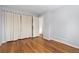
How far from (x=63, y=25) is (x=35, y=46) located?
30.2 inches

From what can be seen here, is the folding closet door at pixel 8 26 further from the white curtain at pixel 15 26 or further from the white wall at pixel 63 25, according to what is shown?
the white wall at pixel 63 25

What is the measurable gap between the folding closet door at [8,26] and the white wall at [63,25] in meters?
0.73

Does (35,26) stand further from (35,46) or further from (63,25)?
(63,25)

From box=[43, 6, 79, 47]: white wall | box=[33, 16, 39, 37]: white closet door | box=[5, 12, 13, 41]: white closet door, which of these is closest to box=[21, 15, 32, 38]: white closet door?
box=[33, 16, 39, 37]: white closet door

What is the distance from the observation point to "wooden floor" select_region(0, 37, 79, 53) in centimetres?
209

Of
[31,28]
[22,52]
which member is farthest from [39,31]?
[22,52]

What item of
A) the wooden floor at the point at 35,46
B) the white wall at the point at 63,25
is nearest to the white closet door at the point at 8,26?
the wooden floor at the point at 35,46

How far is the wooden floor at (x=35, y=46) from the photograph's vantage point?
2088mm

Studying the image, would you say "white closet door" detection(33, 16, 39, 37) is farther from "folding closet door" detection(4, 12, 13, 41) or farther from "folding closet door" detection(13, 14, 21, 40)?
"folding closet door" detection(4, 12, 13, 41)

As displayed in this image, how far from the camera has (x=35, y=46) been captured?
218cm

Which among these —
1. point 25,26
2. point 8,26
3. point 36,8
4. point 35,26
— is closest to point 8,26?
point 8,26

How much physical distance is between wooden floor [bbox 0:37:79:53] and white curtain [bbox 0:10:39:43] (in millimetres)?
113
